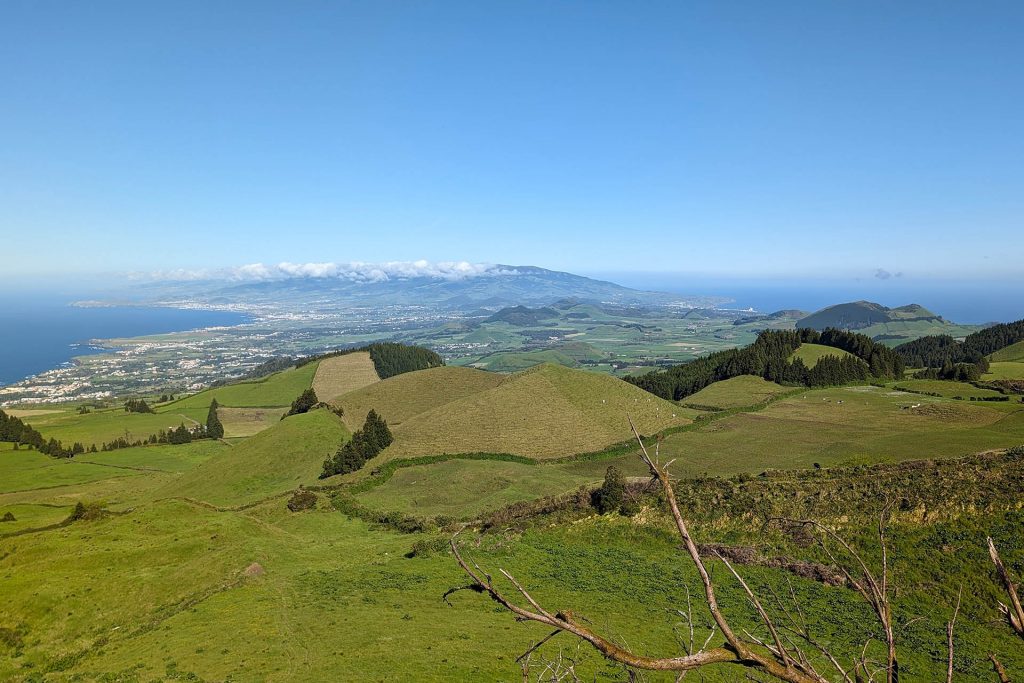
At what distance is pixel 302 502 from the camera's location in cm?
4869

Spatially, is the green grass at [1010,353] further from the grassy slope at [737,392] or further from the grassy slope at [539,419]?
the grassy slope at [539,419]

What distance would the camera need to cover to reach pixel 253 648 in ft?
73.7

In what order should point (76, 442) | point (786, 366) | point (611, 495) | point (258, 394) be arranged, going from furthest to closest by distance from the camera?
point (258, 394)
point (786, 366)
point (76, 442)
point (611, 495)

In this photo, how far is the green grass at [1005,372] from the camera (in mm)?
93062

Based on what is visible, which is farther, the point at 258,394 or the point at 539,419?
the point at 258,394

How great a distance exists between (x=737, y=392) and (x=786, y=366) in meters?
17.9

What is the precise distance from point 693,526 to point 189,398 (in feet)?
435

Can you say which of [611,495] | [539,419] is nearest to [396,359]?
[539,419]

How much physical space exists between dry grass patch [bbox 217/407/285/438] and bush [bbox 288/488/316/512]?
187ft

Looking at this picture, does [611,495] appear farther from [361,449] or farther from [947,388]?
[947,388]

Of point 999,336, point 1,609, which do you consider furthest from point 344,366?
point 999,336

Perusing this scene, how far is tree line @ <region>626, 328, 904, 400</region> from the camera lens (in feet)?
328

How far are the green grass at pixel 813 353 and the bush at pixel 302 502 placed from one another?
315 feet

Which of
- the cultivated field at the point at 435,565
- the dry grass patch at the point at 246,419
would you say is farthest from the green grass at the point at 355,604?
the dry grass patch at the point at 246,419
